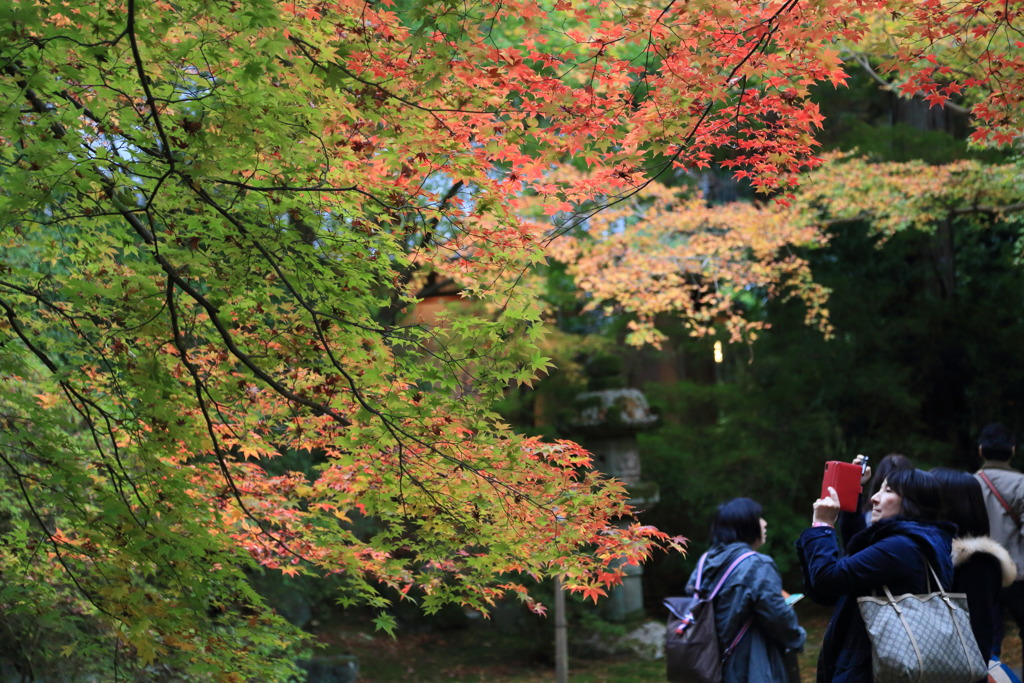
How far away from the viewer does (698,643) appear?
4.02m

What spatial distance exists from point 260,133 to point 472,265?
36.2 inches

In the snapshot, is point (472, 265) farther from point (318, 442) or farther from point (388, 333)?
point (318, 442)

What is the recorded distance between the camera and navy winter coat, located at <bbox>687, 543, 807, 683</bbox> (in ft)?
12.9

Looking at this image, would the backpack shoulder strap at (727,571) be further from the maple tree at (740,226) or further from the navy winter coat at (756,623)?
the maple tree at (740,226)

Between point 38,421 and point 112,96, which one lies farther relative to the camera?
point 38,421

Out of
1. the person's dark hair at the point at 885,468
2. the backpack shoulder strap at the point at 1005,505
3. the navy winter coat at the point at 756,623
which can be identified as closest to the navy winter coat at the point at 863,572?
the person's dark hair at the point at 885,468

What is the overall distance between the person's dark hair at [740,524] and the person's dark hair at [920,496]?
105 cm

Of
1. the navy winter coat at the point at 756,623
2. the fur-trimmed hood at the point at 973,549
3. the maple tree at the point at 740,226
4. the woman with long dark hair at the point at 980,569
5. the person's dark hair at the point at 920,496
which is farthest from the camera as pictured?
the maple tree at the point at 740,226

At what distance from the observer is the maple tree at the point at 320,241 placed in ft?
10.7

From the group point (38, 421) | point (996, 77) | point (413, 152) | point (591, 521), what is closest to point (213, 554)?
point (38, 421)

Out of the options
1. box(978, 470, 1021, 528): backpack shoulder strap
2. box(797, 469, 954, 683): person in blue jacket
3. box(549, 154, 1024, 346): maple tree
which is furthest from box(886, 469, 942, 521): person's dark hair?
box(549, 154, 1024, 346): maple tree

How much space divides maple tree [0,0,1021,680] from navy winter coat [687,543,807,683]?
563 millimetres

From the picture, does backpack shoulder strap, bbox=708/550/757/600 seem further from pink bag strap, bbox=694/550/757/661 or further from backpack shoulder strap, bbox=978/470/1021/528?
backpack shoulder strap, bbox=978/470/1021/528

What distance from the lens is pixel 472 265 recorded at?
3.52 metres
